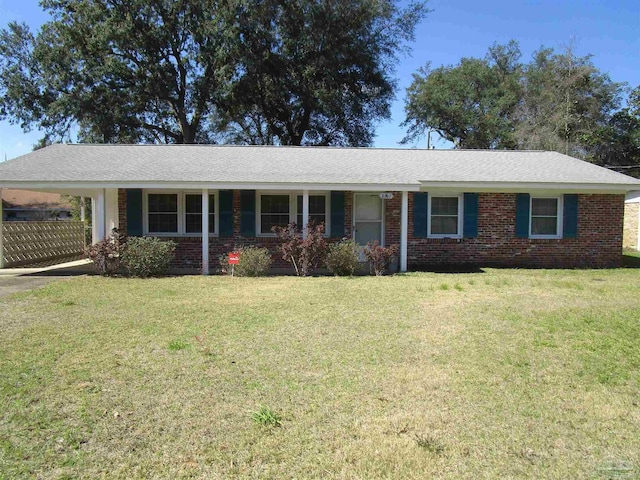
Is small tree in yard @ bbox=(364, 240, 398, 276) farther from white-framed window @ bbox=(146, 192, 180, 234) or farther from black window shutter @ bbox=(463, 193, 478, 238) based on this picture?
white-framed window @ bbox=(146, 192, 180, 234)

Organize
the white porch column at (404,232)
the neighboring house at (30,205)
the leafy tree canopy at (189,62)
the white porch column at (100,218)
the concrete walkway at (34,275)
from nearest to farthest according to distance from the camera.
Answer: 1. the concrete walkway at (34,275)
2. the white porch column at (100,218)
3. the white porch column at (404,232)
4. the leafy tree canopy at (189,62)
5. the neighboring house at (30,205)

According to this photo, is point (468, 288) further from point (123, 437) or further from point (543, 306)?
point (123, 437)

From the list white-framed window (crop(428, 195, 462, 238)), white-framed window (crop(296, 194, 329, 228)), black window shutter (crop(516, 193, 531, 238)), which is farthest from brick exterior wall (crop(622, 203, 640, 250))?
white-framed window (crop(296, 194, 329, 228))

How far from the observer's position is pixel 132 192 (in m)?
13.5

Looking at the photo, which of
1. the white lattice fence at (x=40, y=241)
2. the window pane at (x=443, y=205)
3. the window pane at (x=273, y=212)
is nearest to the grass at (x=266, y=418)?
the window pane at (x=273, y=212)

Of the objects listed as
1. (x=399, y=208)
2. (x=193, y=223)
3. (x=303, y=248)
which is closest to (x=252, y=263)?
(x=303, y=248)

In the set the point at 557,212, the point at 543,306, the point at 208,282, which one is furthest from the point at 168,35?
the point at 543,306

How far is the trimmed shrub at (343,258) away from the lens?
12.3 m

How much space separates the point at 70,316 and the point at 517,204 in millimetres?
12013

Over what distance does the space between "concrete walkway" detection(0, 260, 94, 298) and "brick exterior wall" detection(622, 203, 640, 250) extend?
21734mm

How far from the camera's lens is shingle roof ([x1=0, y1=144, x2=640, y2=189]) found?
12.7 m

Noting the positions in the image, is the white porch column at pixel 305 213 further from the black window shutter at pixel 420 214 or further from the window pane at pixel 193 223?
the black window shutter at pixel 420 214

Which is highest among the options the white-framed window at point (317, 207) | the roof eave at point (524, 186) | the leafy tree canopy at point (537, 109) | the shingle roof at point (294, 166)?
the leafy tree canopy at point (537, 109)

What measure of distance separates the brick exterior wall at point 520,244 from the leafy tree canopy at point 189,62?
13.9 m
